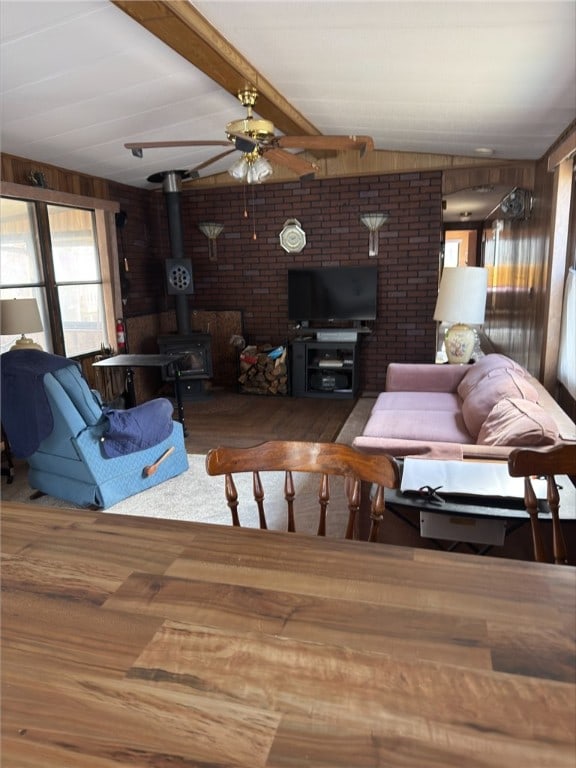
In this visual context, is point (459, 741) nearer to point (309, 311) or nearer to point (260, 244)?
point (309, 311)

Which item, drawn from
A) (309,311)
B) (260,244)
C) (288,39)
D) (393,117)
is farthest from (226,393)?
(288,39)

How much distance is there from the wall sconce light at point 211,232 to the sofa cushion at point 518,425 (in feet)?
14.5

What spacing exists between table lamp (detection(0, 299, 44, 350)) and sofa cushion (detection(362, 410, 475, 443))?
2568 mm

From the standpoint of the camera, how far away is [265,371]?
6.07 meters

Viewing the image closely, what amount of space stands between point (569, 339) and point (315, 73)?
2.34m

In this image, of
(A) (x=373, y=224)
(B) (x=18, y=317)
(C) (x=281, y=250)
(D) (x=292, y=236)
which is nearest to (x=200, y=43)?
(B) (x=18, y=317)

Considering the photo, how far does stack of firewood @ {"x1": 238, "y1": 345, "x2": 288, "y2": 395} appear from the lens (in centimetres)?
602

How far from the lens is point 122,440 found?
320 cm

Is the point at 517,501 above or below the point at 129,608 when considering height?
below

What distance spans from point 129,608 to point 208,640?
0.16m

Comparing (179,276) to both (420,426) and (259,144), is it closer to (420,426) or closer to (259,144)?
(259,144)

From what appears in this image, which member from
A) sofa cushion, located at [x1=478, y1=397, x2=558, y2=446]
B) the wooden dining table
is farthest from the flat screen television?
the wooden dining table

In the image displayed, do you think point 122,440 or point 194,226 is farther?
point 194,226

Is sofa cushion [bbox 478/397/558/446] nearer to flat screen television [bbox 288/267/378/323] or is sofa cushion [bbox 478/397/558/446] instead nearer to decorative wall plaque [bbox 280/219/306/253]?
flat screen television [bbox 288/267/378/323]
